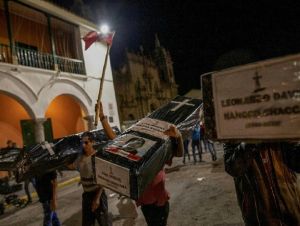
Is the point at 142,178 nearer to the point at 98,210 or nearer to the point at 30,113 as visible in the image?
the point at 98,210

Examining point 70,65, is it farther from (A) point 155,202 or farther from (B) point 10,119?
(A) point 155,202

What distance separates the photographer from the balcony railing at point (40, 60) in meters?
11.9

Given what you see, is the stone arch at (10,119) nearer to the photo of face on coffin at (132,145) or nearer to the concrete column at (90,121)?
the concrete column at (90,121)

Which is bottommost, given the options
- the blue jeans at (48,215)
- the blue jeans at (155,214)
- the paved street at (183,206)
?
the paved street at (183,206)

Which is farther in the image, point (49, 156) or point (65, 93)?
point (65, 93)

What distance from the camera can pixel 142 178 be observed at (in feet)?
7.68

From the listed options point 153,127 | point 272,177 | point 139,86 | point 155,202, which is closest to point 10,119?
point 155,202

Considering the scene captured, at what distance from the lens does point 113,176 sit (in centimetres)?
244

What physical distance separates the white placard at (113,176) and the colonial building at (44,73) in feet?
32.2

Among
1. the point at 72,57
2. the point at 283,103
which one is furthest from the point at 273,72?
the point at 72,57

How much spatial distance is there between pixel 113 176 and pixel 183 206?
156 inches

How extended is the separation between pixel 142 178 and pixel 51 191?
312cm

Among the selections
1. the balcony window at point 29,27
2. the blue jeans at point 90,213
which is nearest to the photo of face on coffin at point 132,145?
the blue jeans at point 90,213

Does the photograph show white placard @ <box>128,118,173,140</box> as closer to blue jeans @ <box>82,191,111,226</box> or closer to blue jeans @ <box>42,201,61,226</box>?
blue jeans @ <box>82,191,111,226</box>
